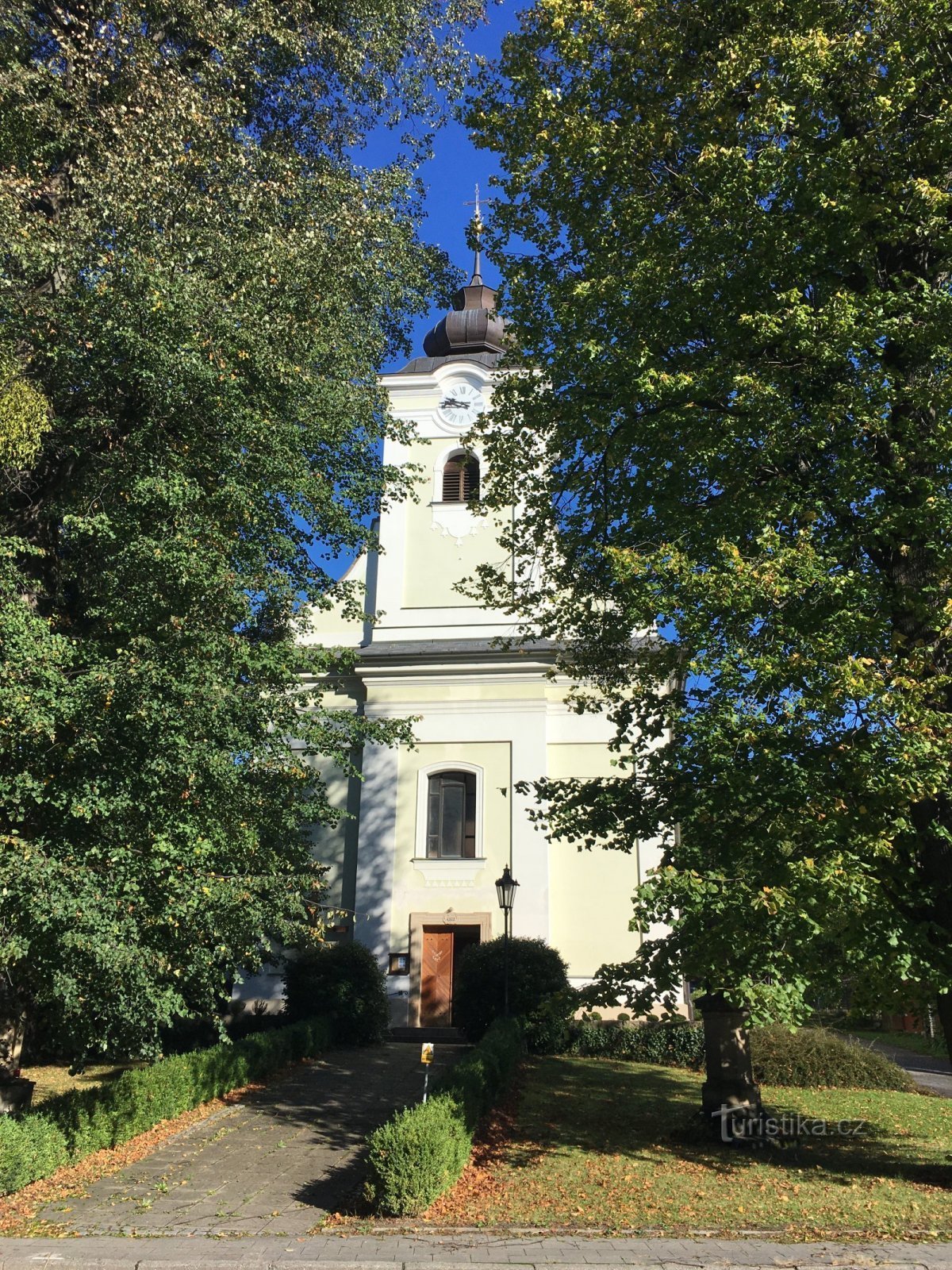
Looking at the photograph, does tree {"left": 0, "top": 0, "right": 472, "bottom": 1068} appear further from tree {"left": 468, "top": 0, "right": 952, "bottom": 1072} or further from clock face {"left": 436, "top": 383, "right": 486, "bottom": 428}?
clock face {"left": 436, "top": 383, "right": 486, "bottom": 428}

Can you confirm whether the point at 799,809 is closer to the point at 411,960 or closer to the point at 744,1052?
the point at 744,1052

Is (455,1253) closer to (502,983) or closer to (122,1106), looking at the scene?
(122,1106)

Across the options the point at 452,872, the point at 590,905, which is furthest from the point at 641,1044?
the point at 452,872

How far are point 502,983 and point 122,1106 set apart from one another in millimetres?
8425

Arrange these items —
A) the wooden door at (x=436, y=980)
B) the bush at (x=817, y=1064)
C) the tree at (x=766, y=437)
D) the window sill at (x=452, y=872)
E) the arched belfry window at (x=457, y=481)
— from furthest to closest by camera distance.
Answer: the arched belfry window at (x=457, y=481)
the window sill at (x=452, y=872)
the wooden door at (x=436, y=980)
the bush at (x=817, y=1064)
the tree at (x=766, y=437)

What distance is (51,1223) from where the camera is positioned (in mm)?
7102

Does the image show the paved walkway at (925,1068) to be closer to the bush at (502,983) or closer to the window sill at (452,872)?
the bush at (502,983)

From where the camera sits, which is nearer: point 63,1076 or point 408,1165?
point 408,1165

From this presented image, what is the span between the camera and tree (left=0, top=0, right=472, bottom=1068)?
8102mm

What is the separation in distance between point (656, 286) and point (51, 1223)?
9.41 meters

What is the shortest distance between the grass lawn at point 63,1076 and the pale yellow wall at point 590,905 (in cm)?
831

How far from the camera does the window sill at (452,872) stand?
19375 millimetres

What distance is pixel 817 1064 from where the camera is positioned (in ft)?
47.5

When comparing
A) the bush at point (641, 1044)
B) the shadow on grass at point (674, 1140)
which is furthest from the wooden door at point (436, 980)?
the shadow on grass at point (674, 1140)
